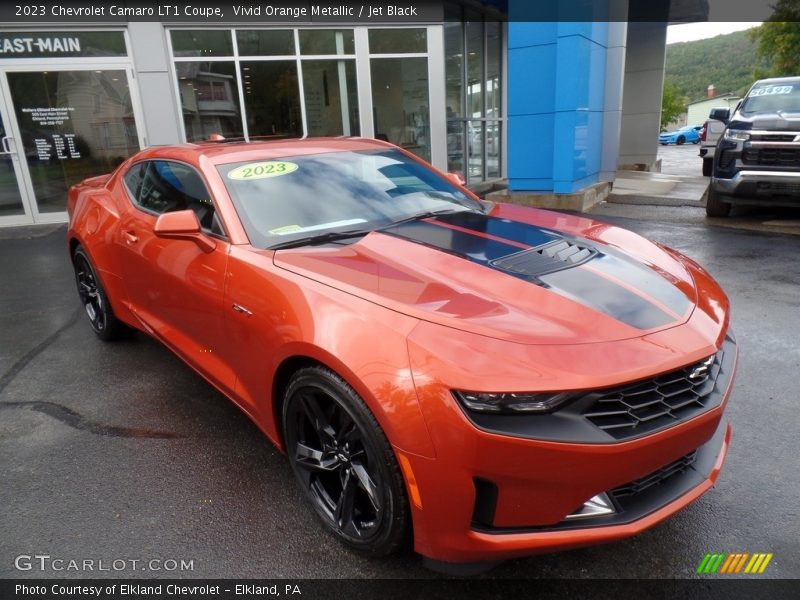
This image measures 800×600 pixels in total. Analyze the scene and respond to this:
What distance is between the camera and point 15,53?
9.59 meters

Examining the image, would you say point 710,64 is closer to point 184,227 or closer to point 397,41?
point 397,41

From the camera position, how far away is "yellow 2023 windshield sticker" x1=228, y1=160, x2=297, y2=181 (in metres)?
2.99

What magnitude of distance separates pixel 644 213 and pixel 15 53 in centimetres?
1083

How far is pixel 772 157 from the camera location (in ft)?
24.9

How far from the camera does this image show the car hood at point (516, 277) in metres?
1.90

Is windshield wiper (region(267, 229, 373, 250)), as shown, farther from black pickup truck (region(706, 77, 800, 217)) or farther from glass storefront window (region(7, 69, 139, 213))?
glass storefront window (region(7, 69, 139, 213))

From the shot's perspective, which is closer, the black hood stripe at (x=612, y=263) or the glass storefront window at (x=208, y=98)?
the black hood stripe at (x=612, y=263)

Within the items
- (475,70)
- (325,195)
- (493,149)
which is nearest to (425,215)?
(325,195)

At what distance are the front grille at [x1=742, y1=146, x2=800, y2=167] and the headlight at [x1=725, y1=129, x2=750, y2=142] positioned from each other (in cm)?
19

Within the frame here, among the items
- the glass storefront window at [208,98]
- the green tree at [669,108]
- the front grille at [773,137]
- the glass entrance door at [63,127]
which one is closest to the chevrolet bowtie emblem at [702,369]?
the front grille at [773,137]

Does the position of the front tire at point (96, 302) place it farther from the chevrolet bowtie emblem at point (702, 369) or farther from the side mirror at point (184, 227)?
the chevrolet bowtie emblem at point (702, 369)

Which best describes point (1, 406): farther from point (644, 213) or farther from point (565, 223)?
point (644, 213)

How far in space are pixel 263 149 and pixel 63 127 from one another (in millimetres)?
8835

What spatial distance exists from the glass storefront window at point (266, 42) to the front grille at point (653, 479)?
10.7 meters
